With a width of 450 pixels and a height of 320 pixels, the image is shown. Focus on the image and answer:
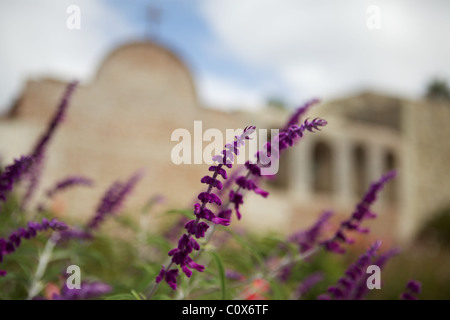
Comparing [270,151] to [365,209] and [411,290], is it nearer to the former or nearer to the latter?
[365,209]

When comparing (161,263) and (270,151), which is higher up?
(270,151)

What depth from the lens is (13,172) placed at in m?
1.05

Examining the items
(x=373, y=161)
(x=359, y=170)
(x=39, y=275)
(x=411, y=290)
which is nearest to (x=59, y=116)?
(x=39, y=275)

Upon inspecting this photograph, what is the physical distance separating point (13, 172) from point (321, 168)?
1603 centimetres

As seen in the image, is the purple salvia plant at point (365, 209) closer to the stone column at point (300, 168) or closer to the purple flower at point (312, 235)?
the purple flower at point (312, 235)

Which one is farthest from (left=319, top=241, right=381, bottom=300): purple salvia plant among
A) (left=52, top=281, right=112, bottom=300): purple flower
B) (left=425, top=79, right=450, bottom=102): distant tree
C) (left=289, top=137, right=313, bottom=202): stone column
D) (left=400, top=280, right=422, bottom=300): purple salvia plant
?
(left=425, top=79, right=450, bottom=102): distant tree

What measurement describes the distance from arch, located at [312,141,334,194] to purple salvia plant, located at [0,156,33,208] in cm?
1479

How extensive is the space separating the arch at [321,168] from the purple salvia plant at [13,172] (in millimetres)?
14794

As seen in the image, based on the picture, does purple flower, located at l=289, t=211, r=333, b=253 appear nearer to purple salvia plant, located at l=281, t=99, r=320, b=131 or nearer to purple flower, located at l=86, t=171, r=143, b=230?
purple salvia plant, located at l=281, t=99, r=320, b=131
